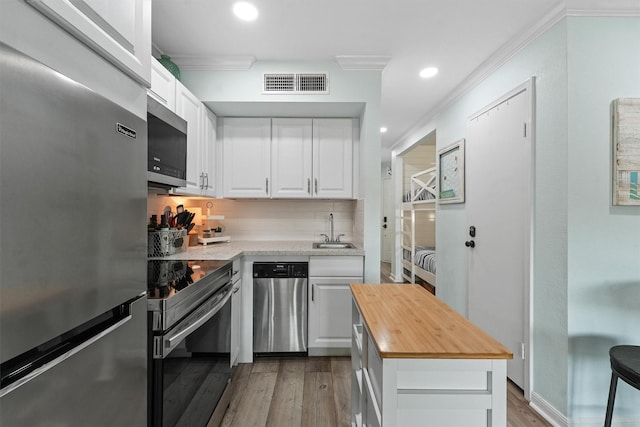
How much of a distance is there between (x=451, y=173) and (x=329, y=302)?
1947 mm

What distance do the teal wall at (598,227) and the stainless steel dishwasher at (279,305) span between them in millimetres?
1831

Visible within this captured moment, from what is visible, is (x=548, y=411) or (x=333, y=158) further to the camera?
(x=333, y=158)

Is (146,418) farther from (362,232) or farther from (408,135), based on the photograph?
(408,135)

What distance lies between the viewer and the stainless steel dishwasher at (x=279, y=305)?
2.50 meters

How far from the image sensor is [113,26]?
902mm

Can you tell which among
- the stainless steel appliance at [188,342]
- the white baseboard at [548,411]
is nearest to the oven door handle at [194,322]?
the stainless steel appliance at [188,342]

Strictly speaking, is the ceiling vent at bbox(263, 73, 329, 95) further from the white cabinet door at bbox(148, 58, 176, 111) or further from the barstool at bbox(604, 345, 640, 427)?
the barstool at bbox(604, 345, 640, 427)

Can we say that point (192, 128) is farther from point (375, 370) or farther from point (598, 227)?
point (598, 227)

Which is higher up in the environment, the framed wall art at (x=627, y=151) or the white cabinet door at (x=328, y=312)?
the framed wall art at (x=627, y=151)

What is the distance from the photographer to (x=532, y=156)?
77.8 inches

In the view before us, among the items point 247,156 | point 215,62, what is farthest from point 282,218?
point 215,62

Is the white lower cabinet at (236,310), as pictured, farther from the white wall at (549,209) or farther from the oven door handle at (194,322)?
the white wall at (549,209)

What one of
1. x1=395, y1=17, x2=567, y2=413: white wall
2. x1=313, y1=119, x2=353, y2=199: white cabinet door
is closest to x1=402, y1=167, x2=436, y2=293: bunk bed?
x1=313, y1=119, x2=353, y2=199: white cabinet door

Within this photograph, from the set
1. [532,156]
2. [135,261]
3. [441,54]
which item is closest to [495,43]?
[441,54]
